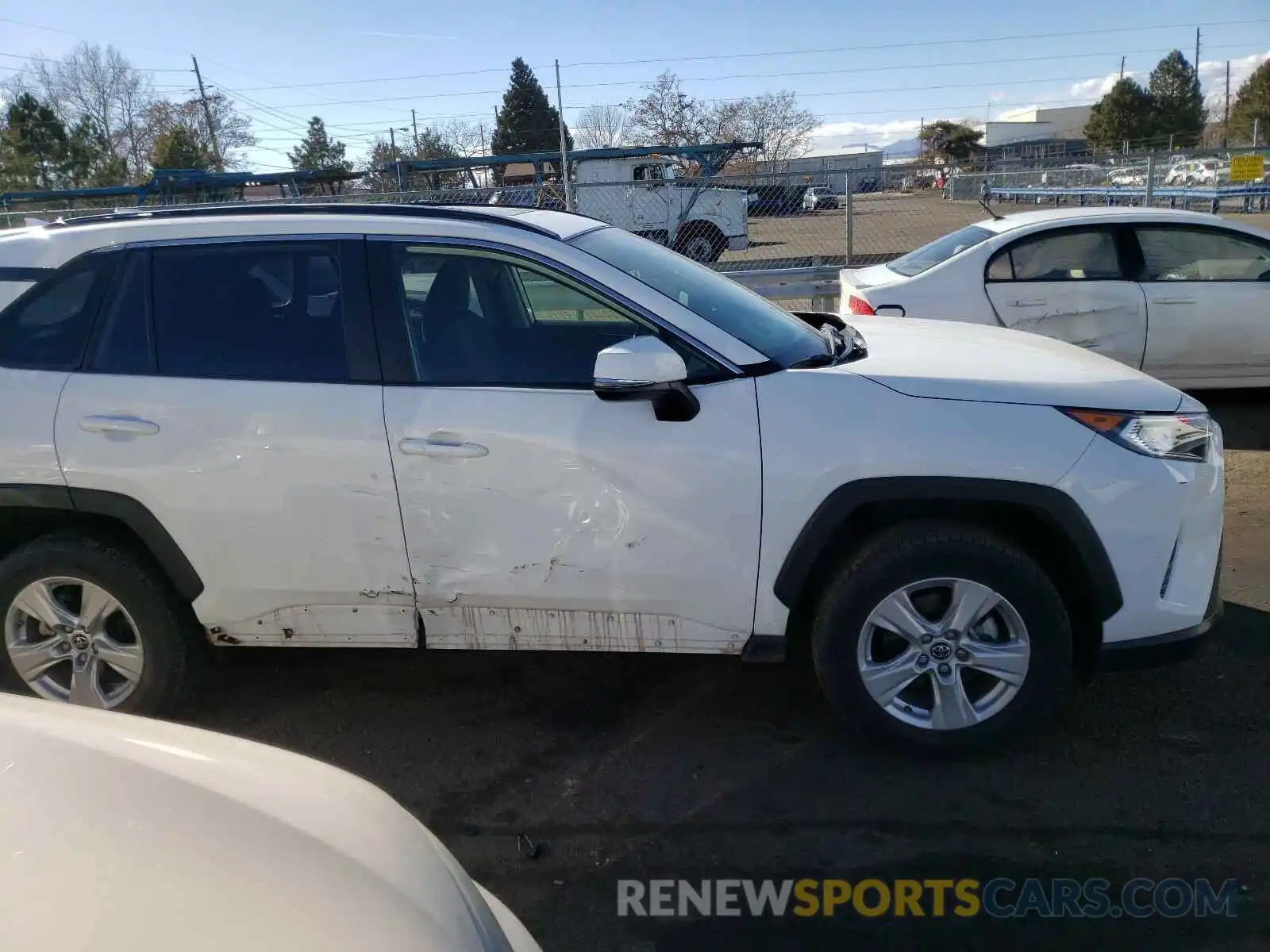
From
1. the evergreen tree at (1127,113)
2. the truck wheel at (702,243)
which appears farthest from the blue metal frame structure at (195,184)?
the evergreen tree at (1127,113)

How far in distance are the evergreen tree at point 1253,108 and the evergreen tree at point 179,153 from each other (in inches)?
2030

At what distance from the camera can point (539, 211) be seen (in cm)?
403

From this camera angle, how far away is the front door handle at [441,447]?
3.26 metres

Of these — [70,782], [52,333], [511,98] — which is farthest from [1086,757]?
[511,98]

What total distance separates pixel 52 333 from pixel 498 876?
248 cm

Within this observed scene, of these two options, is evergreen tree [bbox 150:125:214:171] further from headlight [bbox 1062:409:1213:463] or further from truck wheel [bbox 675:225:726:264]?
headlight [bbox 1062:409:1213:463]

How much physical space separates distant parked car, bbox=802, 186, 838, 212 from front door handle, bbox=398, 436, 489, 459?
1007 centimetres

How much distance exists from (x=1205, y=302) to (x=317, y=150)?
6543 cm

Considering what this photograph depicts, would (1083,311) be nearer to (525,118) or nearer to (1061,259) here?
(1061,259)

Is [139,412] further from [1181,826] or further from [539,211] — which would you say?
[1181,826]

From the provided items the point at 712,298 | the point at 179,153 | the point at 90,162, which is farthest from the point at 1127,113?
the point at 712,298

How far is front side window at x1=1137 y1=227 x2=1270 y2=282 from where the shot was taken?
287 inches

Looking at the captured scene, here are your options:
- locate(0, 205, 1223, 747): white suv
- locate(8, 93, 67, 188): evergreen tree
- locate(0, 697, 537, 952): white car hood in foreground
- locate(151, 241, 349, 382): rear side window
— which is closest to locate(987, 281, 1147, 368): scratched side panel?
locate(0, 205, 1223, 747): white suv

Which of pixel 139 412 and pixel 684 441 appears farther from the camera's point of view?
pixel 139 412
